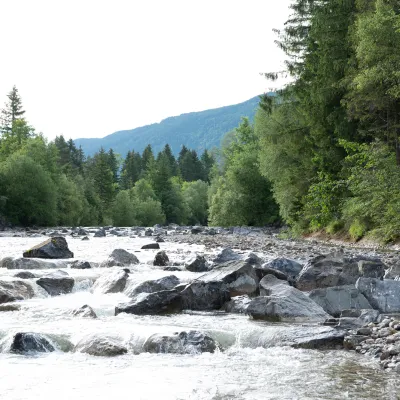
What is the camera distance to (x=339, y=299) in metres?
9.30

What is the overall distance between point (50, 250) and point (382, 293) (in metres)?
11.3

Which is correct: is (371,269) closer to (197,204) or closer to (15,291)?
(15,291)

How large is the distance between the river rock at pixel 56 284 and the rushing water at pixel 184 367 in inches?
84.7

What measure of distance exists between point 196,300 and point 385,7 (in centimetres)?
1282

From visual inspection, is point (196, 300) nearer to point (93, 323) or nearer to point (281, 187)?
point (93, 323)

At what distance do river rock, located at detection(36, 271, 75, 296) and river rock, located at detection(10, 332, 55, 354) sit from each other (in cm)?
419

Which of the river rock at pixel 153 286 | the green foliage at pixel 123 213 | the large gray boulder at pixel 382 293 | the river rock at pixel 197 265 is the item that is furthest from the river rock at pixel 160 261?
the green foliage at pixel 123 213

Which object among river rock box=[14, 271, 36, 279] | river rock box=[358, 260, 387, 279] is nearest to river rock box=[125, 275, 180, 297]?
river rock box=[14, 271, 36, 279]

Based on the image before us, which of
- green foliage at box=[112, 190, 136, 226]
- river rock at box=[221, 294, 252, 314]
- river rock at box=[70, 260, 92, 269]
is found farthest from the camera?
green foliage at box=[112, 190, 136, 226]

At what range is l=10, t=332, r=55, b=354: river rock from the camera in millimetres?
7012

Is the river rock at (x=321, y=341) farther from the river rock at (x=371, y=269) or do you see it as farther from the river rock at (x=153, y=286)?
the river rock at (x=371, y=269)

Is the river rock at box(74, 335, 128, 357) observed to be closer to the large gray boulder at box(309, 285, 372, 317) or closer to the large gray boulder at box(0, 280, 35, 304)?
the large gray boulder at box(0, 280, 35, 304)

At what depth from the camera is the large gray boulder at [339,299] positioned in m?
9.13

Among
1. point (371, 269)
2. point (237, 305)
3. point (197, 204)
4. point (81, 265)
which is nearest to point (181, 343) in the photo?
point (237, 305)
